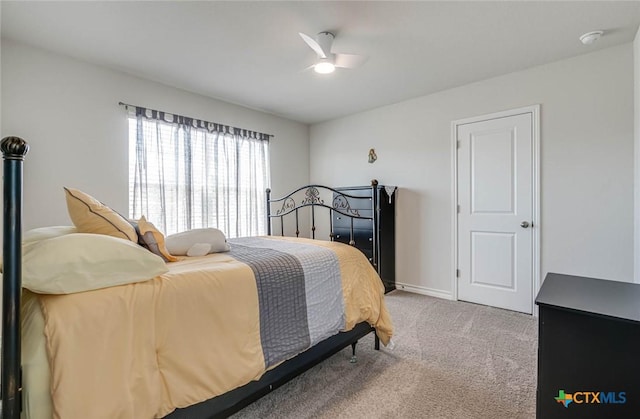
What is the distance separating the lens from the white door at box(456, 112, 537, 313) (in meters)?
3.10

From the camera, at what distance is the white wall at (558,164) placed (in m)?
2.63

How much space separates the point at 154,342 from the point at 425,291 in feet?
11.1

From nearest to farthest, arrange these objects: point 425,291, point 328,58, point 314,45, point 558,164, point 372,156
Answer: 1. point 314,45
2. point 328,58
3. point 558,164
4. point 425,291
5. point 372,156

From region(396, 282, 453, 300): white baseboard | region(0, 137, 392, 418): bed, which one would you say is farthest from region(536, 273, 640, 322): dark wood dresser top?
region(396, 282, 453, 300): white baseboard

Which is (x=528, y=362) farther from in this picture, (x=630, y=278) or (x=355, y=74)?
(x=355, y=74)

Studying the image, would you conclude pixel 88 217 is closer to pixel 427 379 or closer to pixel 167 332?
pixel 167 332

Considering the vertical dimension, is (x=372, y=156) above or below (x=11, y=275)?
above

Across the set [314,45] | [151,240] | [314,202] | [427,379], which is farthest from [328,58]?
[314,202]

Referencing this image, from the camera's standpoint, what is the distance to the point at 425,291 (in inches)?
150

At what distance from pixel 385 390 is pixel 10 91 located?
140 inches

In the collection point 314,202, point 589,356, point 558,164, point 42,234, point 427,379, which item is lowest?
point 427,379

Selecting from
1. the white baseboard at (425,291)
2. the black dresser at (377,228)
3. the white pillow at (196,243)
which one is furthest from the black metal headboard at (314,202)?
the white pillow at (196,243)

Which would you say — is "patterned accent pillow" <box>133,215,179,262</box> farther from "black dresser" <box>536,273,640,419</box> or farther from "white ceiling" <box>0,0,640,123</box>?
"black dresser" <box>536,273,640,419</box>

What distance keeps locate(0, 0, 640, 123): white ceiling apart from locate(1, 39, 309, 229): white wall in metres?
0.14
